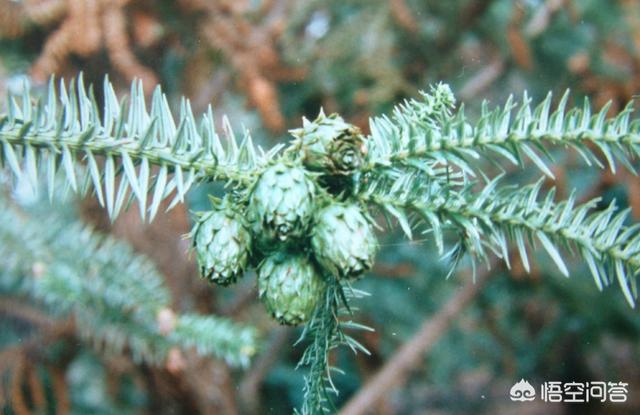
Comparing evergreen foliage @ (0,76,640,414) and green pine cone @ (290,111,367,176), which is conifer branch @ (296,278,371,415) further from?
green pine cone @ (290,111,367,176)

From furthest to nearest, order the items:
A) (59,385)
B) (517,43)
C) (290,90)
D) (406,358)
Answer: (290,90) < (406,358) < (517,43) < (59,385)

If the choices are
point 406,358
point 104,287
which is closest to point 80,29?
point 104,287

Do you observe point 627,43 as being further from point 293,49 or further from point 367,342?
point 367,342

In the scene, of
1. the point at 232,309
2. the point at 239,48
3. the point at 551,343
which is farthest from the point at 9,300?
the point at 551,343

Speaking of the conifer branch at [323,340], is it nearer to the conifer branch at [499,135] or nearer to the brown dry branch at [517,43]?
the conifer branch at [499,135]

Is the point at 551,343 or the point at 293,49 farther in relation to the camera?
the point at 551,343

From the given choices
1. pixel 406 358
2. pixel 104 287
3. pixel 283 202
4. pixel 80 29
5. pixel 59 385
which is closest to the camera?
pixel 283 202

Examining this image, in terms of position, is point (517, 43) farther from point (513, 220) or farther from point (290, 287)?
point (290, 287)
